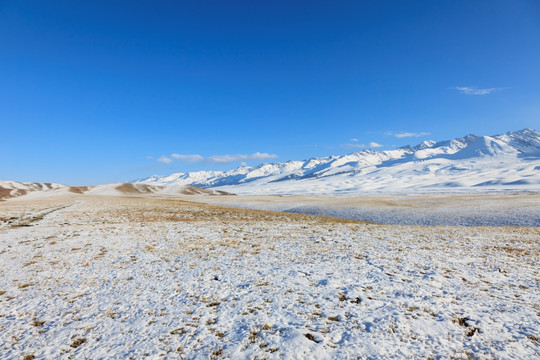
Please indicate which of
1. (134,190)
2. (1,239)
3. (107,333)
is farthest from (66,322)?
(134,190)

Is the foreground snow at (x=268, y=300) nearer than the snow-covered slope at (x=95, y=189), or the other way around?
the foreground snow at (x=268, y=300)

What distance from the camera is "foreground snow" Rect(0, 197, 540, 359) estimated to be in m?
7.46

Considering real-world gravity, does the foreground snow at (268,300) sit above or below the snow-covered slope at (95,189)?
below

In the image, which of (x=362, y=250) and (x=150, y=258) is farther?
(x=362, y=250)

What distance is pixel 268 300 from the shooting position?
1013 centimetres

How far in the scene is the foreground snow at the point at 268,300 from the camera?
24.5 ft

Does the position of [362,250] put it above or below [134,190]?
below

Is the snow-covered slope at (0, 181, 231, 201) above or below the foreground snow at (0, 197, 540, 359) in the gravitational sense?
above

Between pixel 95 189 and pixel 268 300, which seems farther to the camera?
pixel 95 189

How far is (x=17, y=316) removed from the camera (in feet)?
30.3

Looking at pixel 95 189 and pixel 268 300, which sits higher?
pixel 95 189

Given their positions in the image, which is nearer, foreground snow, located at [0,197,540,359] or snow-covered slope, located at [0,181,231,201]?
foreground snow, located at [0,197,540,359]

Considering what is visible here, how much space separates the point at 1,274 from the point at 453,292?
2190 cm

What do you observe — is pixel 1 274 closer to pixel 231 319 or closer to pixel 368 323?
pixel 231 319
